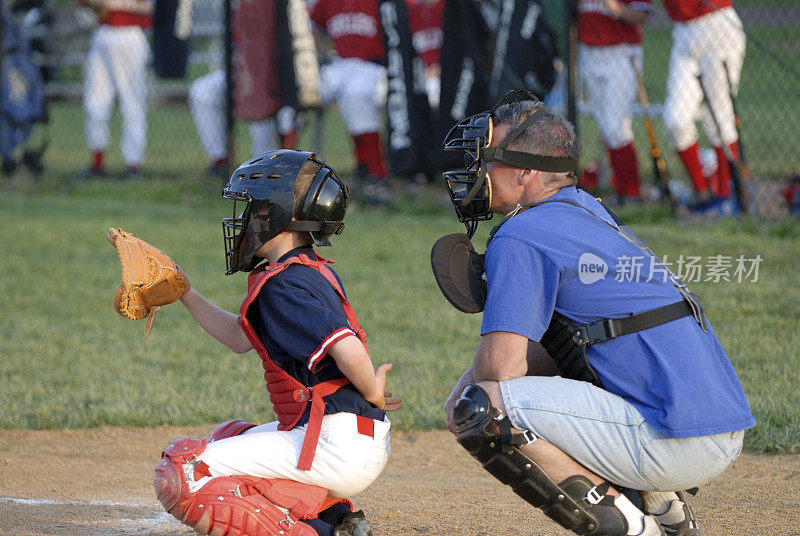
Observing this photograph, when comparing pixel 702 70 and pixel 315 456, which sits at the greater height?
pixel 702 70

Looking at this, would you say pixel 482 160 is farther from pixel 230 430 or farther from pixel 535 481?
pixel 230 430

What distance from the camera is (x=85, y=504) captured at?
3670 mm

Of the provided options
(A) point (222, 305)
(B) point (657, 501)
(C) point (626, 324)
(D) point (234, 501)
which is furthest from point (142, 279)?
(A) point (222, 305)

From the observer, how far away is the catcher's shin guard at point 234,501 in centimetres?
276

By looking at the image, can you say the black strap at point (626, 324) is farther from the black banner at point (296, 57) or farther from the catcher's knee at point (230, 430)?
the black banner at point (296, 57)

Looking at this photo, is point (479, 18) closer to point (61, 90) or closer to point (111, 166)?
point (111, 166)

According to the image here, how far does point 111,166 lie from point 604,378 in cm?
1102

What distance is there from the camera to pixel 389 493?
3766mm

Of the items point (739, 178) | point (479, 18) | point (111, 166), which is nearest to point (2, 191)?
point (111, 166)

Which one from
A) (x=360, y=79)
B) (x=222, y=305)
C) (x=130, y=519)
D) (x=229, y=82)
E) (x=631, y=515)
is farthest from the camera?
(x=360, y=79)

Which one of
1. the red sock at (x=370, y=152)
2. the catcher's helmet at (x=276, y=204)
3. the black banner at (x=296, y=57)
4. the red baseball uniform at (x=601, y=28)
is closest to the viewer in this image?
the catcher's helmet at (x=276, y=204)

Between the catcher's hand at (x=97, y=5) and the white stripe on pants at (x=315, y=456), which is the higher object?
the catcher's hand at (x=97, y=5)

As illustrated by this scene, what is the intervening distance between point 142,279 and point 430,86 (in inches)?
384

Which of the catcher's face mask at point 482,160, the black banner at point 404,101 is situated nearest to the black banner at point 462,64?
the black banner at point 404,101
